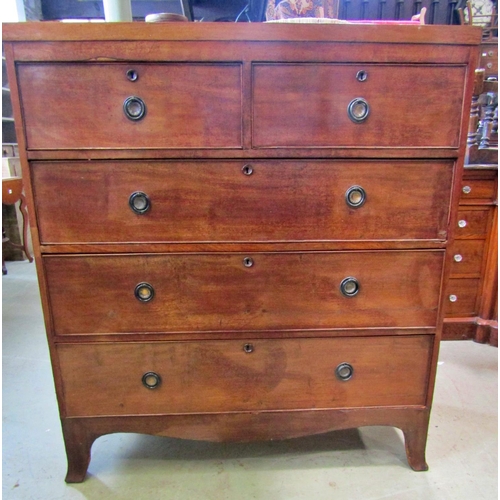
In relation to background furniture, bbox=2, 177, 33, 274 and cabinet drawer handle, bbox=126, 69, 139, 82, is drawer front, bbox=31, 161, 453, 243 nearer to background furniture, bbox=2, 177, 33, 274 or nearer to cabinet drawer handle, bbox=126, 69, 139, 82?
cabinet drawer handle, bbox=126, 69, 139, 82

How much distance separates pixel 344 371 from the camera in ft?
3.62

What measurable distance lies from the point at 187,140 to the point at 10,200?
2.57m

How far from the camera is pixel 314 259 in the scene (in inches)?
40.0

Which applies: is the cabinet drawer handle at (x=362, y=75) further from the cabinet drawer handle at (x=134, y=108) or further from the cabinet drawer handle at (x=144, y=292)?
the cabinet drawer handle at (x=144, y=292)

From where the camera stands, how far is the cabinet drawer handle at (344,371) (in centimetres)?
110

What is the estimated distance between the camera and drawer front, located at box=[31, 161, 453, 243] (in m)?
0.95

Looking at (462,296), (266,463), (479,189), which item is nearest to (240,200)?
(266,463)

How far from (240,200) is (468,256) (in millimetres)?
1463

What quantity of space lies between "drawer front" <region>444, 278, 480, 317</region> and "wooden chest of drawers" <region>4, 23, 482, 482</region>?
0.99m

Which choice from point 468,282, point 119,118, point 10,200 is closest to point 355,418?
point 119,118

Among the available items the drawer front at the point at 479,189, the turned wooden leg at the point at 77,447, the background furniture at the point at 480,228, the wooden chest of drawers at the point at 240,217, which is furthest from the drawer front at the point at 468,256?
the turned wooden leg at the point at 77,447

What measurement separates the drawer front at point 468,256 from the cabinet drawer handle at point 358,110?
123 cm

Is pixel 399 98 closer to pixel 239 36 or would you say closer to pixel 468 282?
pixel 239 36

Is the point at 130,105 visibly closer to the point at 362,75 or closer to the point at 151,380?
the point at 362,75
